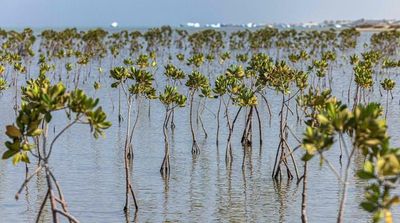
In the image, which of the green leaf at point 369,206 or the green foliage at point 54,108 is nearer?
the green leaf at point 369,206

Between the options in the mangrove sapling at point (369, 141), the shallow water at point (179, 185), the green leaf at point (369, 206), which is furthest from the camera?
the shallow water at point (179, 185)

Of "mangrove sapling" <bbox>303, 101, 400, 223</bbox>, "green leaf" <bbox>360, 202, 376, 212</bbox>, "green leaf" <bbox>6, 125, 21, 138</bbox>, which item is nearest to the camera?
"mangrove sapling" <bbox>303, 101, 400, 223</bbox>

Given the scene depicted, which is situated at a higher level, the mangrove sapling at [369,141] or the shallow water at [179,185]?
the mangrove sapling at [369,141]

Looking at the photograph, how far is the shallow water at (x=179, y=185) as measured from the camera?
18750mm

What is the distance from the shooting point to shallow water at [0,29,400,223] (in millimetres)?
18750

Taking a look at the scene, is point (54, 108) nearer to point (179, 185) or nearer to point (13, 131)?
point (13, 131)

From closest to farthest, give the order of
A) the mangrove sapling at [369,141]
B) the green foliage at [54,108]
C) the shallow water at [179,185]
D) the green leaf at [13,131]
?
the mangrove sapling at [369,141], the green foliage at [54,108], the green leaf at [13,131], the shallow water at [179,185]

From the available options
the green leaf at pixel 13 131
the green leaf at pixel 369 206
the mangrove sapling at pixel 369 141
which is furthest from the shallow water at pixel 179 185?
the green leaf at pixel 369 206

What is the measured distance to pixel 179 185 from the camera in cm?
2192

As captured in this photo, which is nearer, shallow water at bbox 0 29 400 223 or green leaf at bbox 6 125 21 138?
green leaf at bbox 6 125 21 138

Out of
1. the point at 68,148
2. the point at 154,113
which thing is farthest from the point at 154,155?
the point at 154,113

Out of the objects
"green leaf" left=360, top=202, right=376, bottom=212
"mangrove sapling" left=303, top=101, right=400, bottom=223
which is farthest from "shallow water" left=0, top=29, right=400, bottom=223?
"green leaf" left=360, top=202, right=376, bottom=212

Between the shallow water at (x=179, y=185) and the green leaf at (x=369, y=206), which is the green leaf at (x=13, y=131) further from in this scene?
the shallow water at (x=179, y=185)

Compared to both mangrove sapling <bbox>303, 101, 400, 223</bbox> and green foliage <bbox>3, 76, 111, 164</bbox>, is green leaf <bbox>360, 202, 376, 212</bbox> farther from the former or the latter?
green foliage <bbox>3, 76, 111, 164</bbox>
